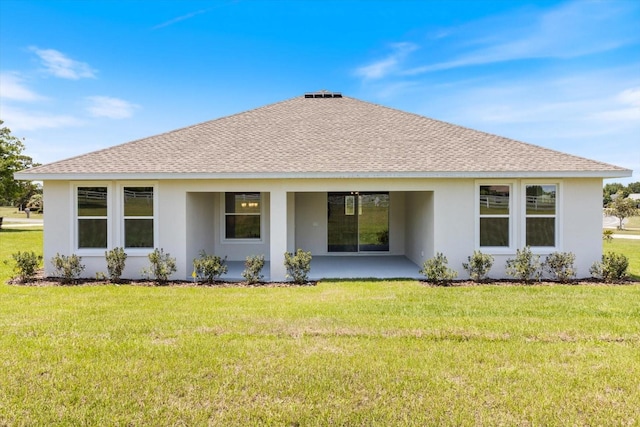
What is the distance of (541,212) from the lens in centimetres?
1055

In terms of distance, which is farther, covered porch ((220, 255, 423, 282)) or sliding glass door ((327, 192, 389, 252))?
sliding glass door ((327, 192, 389, 252))

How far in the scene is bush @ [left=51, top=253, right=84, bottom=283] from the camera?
9.91m

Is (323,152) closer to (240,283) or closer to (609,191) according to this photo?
(240,283)

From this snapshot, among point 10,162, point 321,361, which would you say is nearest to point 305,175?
point 321,361

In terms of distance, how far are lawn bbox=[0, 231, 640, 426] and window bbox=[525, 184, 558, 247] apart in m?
2.75

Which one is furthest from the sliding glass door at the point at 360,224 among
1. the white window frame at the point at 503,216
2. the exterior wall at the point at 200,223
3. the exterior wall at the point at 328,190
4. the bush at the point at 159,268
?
the bush at the point at 159,268

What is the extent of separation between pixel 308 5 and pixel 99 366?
49.9ft

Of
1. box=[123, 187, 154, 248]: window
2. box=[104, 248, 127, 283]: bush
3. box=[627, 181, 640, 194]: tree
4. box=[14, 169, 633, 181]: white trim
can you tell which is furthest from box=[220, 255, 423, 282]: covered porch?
box=[627, 181, 640, 194]: tree

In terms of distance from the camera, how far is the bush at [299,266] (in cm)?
1005

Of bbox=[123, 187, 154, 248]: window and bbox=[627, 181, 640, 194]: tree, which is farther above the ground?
bbox=[627, 181, 640, 194]: tree

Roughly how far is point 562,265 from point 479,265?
7.61ft

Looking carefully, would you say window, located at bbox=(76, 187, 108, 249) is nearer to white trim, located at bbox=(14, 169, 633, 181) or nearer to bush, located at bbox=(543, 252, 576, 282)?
white trim, located at bbox=(14, 169, 633, 181)

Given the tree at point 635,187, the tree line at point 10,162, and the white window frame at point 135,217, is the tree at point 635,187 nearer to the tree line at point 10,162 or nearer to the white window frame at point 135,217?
the white window frame at point 135,217

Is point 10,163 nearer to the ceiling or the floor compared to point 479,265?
nearer to the ceiling
